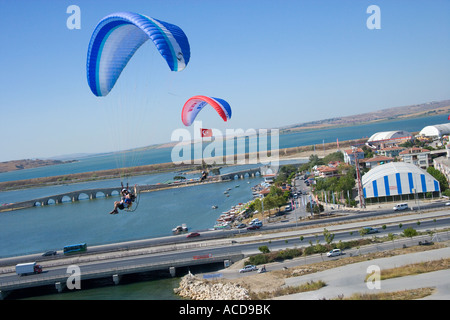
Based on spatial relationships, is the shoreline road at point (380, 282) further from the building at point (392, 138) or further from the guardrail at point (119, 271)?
the building at point (392, 138)

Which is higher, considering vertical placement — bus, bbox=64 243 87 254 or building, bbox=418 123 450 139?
building, bbox=418 123 450 139

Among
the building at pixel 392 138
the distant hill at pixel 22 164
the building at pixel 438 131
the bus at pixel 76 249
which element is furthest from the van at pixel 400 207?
the distant hill at pixel 22 164

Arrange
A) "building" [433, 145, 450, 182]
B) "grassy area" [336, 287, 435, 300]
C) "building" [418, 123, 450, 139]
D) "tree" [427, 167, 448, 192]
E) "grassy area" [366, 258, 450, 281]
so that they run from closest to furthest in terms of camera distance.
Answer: "grassy area" [336, 287, 435, 300] < "grassy area" [366, 258, 450, 281] < "tree" [427, 167, 448, 192] < "building" [433, 145, 450, 182] < "building" [418, 123, 450, 139]

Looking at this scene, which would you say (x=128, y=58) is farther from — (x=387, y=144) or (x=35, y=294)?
(x=387, y=144)

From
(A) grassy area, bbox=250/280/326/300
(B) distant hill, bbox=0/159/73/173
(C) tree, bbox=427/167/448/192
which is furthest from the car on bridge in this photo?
(B) distant hill, bbox=0/159/73/173

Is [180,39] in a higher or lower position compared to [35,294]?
higher

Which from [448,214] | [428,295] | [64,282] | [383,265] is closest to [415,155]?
[448,214]

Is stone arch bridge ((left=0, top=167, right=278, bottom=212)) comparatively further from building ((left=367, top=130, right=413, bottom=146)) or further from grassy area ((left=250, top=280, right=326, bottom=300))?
grassy area ((left=250, top=280, right=326, bottom=300))
